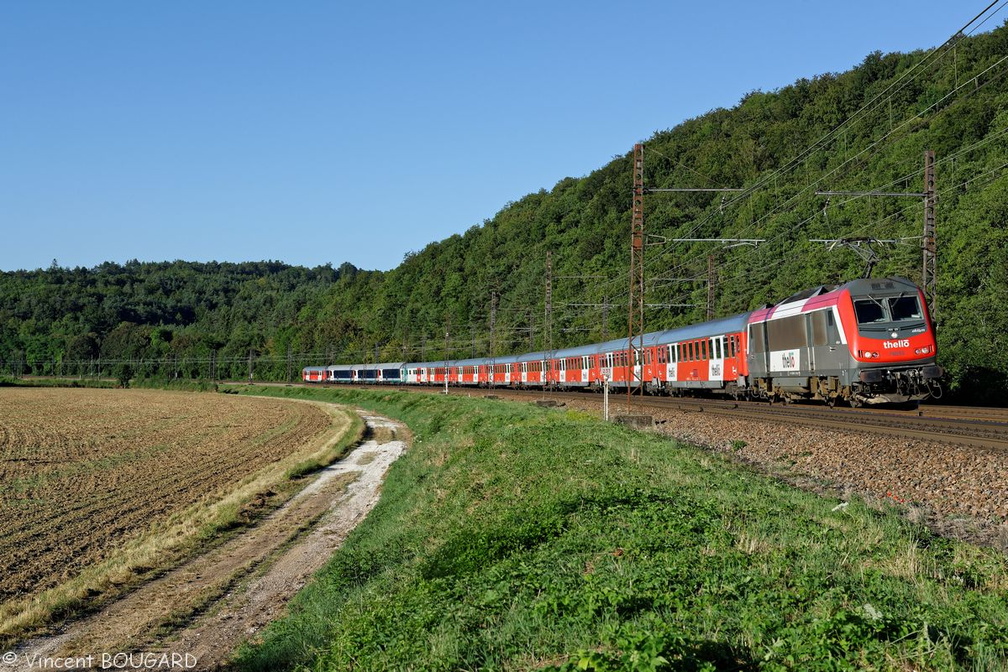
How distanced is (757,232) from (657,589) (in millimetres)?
70163

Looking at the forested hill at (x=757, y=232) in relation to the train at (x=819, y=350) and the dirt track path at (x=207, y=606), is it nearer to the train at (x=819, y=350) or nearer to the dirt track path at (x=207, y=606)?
the train at (x=819, y=350)

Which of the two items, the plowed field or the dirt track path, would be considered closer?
the dirt track path

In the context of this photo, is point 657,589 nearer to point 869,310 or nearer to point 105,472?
point 869,310

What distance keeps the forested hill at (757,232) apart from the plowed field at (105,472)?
17.2 metres

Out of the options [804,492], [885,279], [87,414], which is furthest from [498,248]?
[804,492]

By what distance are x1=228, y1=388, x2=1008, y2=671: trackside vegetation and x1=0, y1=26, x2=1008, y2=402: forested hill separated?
11153 mm

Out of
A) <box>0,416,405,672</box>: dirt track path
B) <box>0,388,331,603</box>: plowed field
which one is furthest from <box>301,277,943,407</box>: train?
<box>0,388,331,603</box>: plowed field

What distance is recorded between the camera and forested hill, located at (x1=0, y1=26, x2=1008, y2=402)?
47.8 m

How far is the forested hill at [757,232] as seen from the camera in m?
47.8

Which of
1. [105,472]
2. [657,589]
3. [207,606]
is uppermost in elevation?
[657,589]

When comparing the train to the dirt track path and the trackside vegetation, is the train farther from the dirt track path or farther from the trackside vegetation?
the dirt track path

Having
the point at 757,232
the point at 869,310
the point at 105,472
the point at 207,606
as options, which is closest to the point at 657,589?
the point at 207,606

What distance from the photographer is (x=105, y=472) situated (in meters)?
31.5

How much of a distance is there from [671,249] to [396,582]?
7642cm
